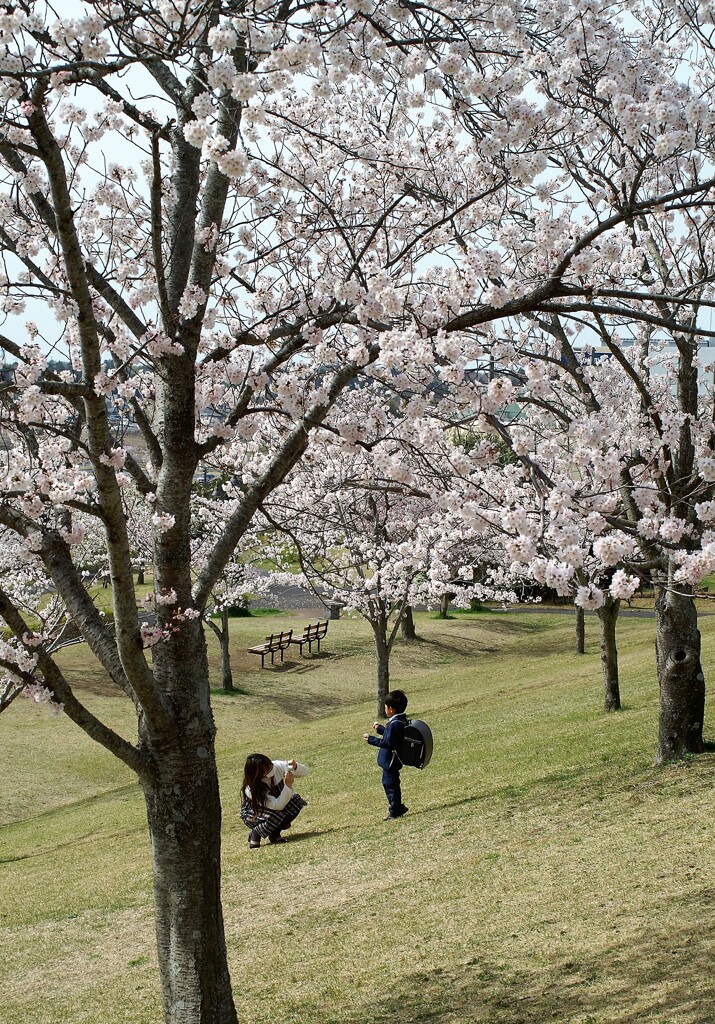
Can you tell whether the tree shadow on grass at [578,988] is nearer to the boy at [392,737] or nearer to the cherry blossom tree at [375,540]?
the cherry blossom tree at [375,540]

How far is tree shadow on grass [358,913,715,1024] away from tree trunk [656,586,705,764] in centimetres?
469

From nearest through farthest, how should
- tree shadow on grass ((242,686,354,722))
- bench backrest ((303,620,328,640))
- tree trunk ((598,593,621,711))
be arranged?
tree trunk ((598,593,621,711))
tree shadow on grass ((242,686,354,722))
bench backrest ((303,620,328,640))

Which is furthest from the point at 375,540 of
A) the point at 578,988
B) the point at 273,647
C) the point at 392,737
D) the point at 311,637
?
the point at 311,637

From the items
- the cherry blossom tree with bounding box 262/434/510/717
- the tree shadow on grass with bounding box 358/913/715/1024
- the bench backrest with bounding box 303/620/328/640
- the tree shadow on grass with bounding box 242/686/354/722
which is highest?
the cherry blossom tree with bounding box 262/434/510/717

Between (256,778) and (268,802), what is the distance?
368mm

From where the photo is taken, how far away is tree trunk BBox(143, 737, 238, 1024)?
520 centimetres

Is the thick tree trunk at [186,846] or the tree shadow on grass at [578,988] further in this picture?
the tree shadow on grass at [578,988]

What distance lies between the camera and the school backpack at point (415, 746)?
10.8 metres

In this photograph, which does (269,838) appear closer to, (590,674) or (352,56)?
(352,56)

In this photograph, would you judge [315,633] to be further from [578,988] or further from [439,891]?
[578,988]

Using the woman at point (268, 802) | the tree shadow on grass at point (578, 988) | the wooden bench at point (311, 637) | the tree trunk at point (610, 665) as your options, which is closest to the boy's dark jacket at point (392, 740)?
the woman at point (268, 802)

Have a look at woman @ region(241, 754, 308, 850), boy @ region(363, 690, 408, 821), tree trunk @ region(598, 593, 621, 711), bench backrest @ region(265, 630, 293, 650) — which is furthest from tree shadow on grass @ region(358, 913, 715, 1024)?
bench backrest @ region(265, 630, 293, 650)

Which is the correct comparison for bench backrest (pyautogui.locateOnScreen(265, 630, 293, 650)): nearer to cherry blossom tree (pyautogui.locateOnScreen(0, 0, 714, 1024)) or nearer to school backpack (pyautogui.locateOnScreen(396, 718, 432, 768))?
school backpack (pyautogui.locateOnScreen(396, 718, 432, 768))

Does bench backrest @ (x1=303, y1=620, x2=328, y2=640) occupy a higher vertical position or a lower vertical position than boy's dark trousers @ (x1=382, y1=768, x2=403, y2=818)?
higher
